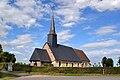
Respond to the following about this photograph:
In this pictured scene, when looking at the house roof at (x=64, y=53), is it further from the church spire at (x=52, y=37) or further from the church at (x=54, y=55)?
the church spire at (x=52, y=37)

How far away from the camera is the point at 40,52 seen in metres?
72.1

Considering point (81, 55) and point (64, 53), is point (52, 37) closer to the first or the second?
point (64, 53)

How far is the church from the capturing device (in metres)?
70.7

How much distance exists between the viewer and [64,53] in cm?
8188

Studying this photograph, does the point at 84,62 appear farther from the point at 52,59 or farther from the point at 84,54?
the point at 52,59

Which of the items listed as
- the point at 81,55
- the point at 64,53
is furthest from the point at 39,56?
the point at 81,55

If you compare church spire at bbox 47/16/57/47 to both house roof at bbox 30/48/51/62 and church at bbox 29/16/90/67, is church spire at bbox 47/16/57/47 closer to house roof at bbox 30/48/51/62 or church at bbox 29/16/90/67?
church at bbox 29/16/90/67

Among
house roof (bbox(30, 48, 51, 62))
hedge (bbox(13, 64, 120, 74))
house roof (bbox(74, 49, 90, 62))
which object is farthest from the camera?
house roof (bbox(74, 49, 90, 62))

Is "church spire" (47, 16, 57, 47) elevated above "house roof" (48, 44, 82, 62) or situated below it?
above

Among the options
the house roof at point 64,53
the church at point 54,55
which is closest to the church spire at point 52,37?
the church at point 54,55

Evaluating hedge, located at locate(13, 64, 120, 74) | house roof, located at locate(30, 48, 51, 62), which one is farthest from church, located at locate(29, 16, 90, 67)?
hedge, located at locate(13, 64, 120, 74)

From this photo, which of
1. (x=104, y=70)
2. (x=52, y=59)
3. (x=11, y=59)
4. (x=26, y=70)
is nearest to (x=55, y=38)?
(x=52, y=59)

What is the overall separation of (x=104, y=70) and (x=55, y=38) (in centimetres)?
3656

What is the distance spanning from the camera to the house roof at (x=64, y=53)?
77.7 metres
